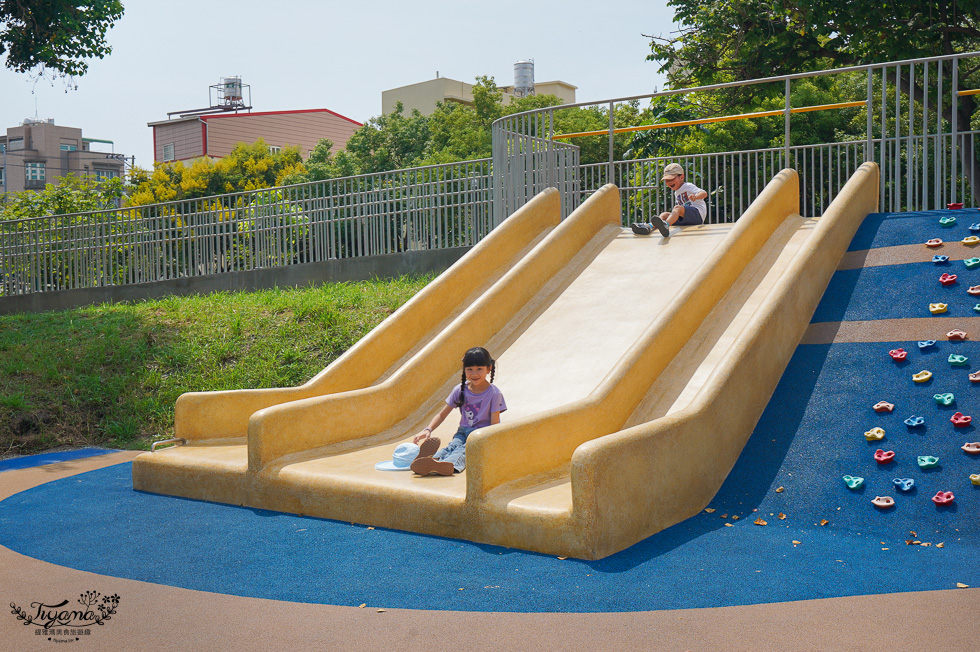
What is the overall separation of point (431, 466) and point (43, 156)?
7406 cm

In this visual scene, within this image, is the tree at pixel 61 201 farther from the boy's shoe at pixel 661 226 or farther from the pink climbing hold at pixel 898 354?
the pink climbing hold at pixel 898 354

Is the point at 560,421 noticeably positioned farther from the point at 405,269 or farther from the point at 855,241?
the point at 405,269

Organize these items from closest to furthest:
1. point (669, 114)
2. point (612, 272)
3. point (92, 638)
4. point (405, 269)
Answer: point (92, 638) < point (612, 272) < point (405, 269) < point (669, 114)

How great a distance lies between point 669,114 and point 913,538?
16940 mm

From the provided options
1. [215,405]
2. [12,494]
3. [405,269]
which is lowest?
[12,494]

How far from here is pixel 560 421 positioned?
5.90 meters

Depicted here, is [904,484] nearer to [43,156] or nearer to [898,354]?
[898,354]

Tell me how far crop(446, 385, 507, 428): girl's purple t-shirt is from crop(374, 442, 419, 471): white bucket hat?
443 mm

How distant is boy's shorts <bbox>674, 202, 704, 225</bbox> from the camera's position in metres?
10.3

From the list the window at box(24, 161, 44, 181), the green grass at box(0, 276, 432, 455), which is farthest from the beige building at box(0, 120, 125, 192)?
the green grass at box(0, 276, 432, 455)

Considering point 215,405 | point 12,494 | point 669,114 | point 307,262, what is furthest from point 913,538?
point 669,114

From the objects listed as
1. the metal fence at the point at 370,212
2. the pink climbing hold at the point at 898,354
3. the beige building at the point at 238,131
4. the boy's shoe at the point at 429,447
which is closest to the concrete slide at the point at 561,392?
the boy's shoe at the point at 429,447

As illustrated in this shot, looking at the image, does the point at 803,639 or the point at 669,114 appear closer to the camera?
the point at 803,639

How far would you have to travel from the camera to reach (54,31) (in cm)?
1562
